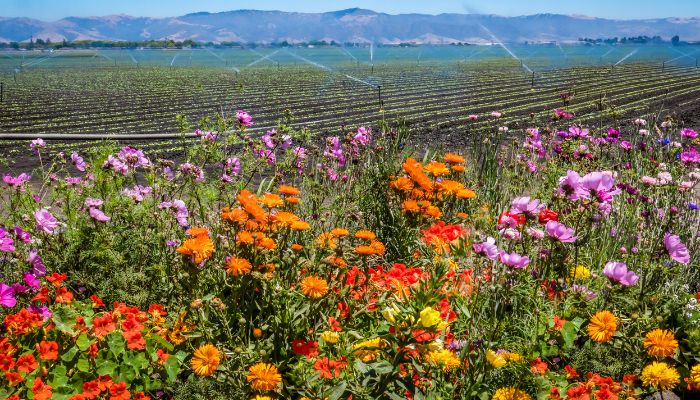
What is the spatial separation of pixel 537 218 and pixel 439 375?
727 mm

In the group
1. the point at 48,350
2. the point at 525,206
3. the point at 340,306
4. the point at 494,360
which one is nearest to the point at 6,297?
the point at 48,350

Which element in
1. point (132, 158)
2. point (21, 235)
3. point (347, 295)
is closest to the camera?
point (347, 295)

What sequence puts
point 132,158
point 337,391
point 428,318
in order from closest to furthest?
1. point 428,318
2. point 337,391
3. point 132,158

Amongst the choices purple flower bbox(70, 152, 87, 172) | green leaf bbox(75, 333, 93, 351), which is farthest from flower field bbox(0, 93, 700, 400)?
purple flower bbox(70, 152, 87, 172)

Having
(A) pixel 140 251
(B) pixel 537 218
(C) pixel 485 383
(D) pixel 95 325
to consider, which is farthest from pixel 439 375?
(A) pixel 140 251

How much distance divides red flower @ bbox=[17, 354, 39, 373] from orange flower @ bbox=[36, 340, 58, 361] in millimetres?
31

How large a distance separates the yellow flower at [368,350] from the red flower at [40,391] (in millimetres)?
895

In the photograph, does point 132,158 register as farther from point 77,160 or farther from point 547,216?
point 547,216

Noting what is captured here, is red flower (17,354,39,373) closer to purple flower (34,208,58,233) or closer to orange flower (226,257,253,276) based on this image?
orange flower (226,257,253,276)

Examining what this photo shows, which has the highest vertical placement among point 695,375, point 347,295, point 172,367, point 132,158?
point 132,158

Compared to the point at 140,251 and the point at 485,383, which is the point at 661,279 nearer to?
the point at 485,383

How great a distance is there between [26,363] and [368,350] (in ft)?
3.36

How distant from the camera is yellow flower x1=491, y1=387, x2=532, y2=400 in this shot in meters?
1.94

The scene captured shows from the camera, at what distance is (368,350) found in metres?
1.96
